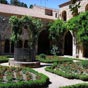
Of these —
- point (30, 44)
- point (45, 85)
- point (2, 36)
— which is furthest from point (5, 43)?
point (45, 85)

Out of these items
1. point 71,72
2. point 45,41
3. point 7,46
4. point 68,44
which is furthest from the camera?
point 68,44

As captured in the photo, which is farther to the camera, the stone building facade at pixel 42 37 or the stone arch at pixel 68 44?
the stone arch at pixel 68 44

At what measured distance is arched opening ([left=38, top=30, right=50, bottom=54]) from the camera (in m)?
31.5

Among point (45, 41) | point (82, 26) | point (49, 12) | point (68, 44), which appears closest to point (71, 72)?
point (82, 26)

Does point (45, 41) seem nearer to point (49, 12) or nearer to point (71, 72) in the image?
point (49, 12)

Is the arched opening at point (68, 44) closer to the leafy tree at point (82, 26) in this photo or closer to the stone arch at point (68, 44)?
the stone arch at point (68, 44)

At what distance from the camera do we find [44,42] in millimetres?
31938

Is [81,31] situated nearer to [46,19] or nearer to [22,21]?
[46,19]

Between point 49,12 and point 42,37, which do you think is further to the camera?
point 49,12

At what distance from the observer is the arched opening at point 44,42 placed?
3148cm

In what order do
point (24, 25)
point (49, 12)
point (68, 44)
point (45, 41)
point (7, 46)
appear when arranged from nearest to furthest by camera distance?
point (24, 25), point (7, 46), point (45, 41), point (68, 44), point (49, 12)

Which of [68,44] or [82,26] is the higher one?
[82,26]

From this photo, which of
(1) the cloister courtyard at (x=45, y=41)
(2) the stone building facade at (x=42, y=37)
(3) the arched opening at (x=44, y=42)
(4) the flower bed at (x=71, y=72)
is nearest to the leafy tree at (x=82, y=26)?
(1) the cloister courtyard at (x=45, y=41)

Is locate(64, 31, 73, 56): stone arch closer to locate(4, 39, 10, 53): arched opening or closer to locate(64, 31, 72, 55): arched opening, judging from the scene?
locate(64, 31, 72, 55): arched opening
